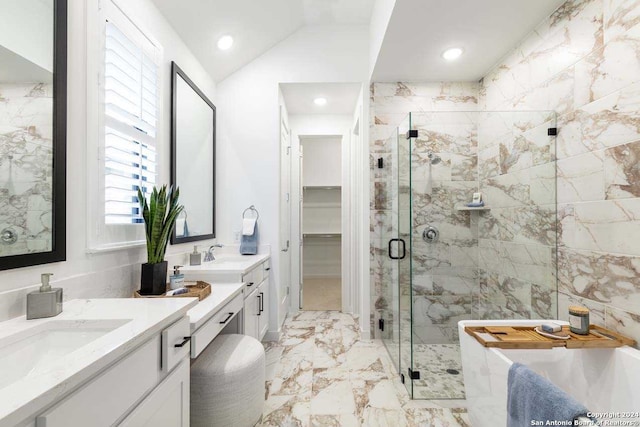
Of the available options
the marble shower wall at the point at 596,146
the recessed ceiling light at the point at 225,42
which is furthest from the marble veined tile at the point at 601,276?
the recessed ceiling light at the point at 225,42

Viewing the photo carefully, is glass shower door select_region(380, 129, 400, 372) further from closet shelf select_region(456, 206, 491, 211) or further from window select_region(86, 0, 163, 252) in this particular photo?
window select_region(86, 0, 163, 252)

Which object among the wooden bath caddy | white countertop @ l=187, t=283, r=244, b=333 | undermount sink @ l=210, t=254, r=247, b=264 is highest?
undermount sink @ l=210, t=254, r=247, b=264

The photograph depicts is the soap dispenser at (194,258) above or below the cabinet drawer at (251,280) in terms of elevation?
above

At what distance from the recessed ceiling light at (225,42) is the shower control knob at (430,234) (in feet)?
7.39

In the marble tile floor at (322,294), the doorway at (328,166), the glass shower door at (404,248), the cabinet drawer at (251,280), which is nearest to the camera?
the cabinet drawer at (251,280)

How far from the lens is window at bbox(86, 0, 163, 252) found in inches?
56.4

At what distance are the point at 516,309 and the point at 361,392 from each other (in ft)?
4.20

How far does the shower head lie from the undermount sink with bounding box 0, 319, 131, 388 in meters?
2.14

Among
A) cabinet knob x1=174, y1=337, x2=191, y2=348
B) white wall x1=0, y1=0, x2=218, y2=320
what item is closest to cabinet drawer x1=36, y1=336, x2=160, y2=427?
cabinet knob x1=174, y1=337, x2=191, y2=348

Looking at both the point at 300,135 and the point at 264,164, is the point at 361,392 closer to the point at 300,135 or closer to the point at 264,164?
the point at 264,164

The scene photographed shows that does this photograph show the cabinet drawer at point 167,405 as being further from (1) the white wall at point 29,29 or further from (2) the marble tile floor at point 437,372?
(2) the marble tile floor at point 437,372

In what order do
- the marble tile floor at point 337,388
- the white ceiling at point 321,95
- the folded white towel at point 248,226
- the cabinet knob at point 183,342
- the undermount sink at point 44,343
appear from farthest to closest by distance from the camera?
the white ceiling at point 321,95 < the folded white towel at point 248,226 < the marble tile floor at point 337,388 < the cabinet knob at point 183,342 < the undermount sink at point 44,343

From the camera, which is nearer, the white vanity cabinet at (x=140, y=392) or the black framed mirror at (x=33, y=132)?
the white vanity cabinet at (x=140, y=392)

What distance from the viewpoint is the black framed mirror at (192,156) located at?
2.21m
